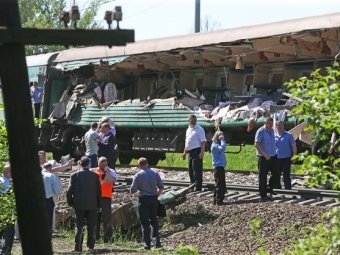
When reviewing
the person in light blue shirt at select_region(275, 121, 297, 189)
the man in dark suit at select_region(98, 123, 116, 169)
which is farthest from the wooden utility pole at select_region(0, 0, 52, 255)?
the man in dark suit at select_region(98, 123, 116, 169)

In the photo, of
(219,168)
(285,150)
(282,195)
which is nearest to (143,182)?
(219,168)

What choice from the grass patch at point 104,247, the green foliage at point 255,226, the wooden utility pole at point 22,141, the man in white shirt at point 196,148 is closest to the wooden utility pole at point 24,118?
the wooden utility pole at point 22,141

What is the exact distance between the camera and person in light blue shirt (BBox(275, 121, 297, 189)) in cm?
1634

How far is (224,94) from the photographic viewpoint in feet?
74.1

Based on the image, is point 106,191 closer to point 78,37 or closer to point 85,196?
point 85,196

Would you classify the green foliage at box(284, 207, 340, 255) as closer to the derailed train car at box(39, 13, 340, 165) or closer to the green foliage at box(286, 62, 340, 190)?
the green foliage at box(286, 62, 340, 190)

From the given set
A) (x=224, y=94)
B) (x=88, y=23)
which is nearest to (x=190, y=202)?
(x=224, y=94)

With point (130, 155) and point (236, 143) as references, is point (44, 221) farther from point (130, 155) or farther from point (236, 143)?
point (130, 155)

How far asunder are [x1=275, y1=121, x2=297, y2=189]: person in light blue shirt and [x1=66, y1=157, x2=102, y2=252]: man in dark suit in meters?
4.37

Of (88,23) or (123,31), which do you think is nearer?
(123,31)

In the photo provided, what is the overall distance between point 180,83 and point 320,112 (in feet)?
59.9

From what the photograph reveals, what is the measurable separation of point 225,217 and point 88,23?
45546mm

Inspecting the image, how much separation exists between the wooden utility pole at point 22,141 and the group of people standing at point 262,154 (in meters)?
9.97

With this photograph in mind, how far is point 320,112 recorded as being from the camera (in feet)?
19.7
